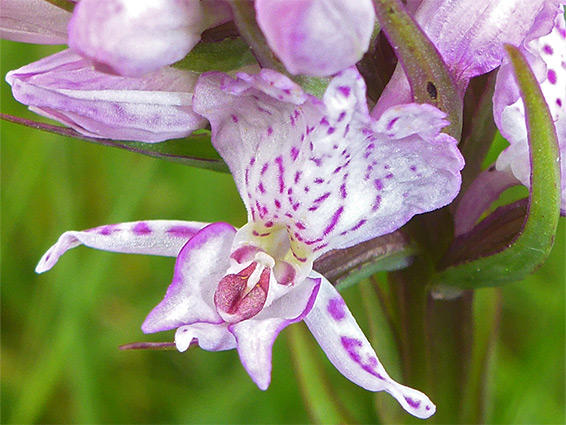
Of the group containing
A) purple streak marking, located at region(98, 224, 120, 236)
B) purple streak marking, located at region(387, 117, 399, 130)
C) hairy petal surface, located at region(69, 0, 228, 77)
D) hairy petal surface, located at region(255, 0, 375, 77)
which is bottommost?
purple streak marking, located at region(98, 224, 120, 236)

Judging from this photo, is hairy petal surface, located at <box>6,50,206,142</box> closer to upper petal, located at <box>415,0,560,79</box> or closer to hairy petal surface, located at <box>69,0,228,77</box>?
hairy petal surface, located at <box>69,0,228,77</box>

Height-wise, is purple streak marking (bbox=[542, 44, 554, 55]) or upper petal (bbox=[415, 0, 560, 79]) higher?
upper petal (bbox=[415, 0, 560, 79])

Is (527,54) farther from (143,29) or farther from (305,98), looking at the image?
(143,29)

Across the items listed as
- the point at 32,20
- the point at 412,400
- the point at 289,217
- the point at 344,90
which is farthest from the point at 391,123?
the point at 32,20

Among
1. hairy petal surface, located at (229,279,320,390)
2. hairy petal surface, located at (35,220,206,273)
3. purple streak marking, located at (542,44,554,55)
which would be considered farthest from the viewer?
purple streak marking, located at (542,44,554,55)

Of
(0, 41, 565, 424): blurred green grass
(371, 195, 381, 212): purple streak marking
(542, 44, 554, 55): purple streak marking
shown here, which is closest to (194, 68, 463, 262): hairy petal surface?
(371, 195, 381, 212): purple streak marking

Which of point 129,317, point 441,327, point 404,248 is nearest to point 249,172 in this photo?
point 404,248

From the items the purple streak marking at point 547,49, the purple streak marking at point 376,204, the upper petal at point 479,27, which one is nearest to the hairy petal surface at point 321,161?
the purple streak marking at point 376,204
